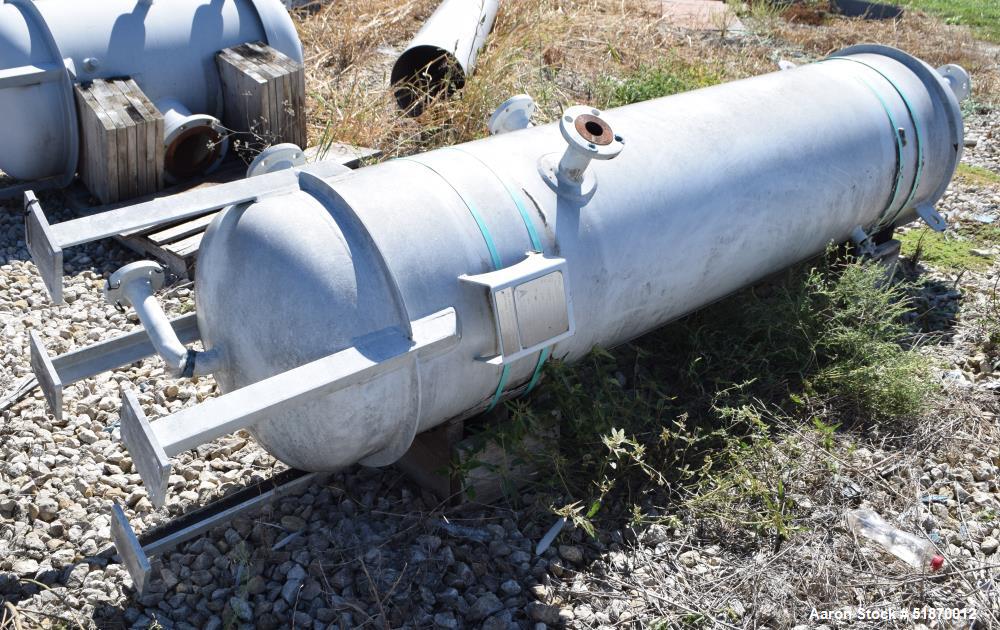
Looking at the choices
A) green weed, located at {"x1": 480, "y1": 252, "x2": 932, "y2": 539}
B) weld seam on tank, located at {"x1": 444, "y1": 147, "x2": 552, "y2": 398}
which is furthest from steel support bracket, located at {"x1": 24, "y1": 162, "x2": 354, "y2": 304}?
green weed, located at {"x1": 480, "y1": 252, "x2": 932, "y2": 539}

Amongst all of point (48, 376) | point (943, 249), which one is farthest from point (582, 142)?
point (943, 249)

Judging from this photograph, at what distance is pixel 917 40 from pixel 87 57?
7138 millimetres

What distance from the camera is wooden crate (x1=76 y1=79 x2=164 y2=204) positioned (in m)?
4.46

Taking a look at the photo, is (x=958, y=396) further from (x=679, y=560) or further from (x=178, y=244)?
(x=178, y=244)

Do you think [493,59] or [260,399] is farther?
[493,59]

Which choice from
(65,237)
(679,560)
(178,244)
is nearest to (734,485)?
(679,560)

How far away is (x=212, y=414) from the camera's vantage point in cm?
199

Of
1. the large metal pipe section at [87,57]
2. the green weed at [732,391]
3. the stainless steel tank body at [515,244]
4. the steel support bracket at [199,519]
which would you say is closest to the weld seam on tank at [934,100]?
the stainless steel tank body at [515,244]

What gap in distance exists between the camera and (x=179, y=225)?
4.52 meters

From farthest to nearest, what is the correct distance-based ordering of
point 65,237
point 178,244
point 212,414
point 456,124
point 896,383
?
point 456,124 < point 178,244 < point 896,383 < point 65,237 < point 212,414

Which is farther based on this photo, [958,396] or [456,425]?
[958,396]

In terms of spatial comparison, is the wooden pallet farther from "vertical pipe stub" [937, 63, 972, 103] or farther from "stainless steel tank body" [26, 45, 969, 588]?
"vertical pipe stub" [937, 63, 972, 103]

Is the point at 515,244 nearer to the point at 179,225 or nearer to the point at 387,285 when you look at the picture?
the point at 387,285

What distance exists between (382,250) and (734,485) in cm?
151
